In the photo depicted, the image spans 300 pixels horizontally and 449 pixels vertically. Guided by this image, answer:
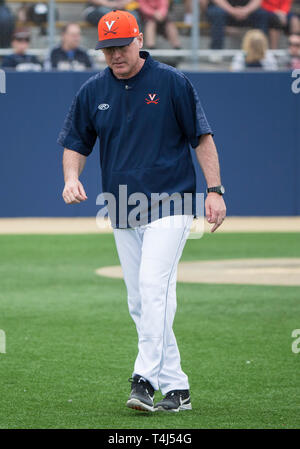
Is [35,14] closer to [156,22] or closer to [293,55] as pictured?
[156,22]

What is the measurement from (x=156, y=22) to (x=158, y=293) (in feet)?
38.9

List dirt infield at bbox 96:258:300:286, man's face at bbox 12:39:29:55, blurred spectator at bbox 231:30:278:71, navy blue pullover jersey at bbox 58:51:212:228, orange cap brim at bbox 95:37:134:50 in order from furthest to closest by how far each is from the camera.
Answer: blurred spectator at bbox 231:30:278:71 → man's face at bbox 12:39:29:55 → dirt infield at bbox 96:258:300:286 → navy blue pullover jersey at bbox 58:51:212:228 → orange cap brim at bbox 95:37:134:50

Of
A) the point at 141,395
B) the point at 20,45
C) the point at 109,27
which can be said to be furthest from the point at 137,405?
the point at 20,45

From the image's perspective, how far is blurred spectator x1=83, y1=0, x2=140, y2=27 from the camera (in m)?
16.2

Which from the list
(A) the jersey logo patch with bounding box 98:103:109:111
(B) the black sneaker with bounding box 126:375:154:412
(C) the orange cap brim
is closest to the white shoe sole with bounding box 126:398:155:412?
(B) the black sneaker with bounding box 126:375:154:412

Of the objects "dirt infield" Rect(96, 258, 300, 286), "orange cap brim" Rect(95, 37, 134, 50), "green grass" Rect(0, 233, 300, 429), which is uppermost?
"orange cap brim" Rect(95, 37, 134, 50)

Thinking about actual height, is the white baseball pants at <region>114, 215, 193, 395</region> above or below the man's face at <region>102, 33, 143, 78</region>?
below

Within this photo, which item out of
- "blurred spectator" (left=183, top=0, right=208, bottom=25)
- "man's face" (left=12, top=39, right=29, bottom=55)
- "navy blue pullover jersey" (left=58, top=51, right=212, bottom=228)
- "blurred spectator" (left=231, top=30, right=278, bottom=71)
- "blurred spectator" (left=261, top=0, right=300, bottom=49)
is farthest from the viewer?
"blurred spectator" (left=261, top=0, right=300, bottom=49)

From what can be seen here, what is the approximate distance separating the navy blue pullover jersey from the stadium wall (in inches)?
429

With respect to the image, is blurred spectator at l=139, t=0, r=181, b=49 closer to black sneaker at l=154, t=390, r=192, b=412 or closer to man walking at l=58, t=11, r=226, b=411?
man walking at l=58, t=11, r=226, b=411

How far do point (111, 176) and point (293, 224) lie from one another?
11169 mm

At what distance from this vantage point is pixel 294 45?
54.2 feet

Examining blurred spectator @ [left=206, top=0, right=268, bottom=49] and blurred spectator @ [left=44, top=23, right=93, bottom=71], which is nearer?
blurred spectator @ [left=44, top=23, right=93, bottom=71]
